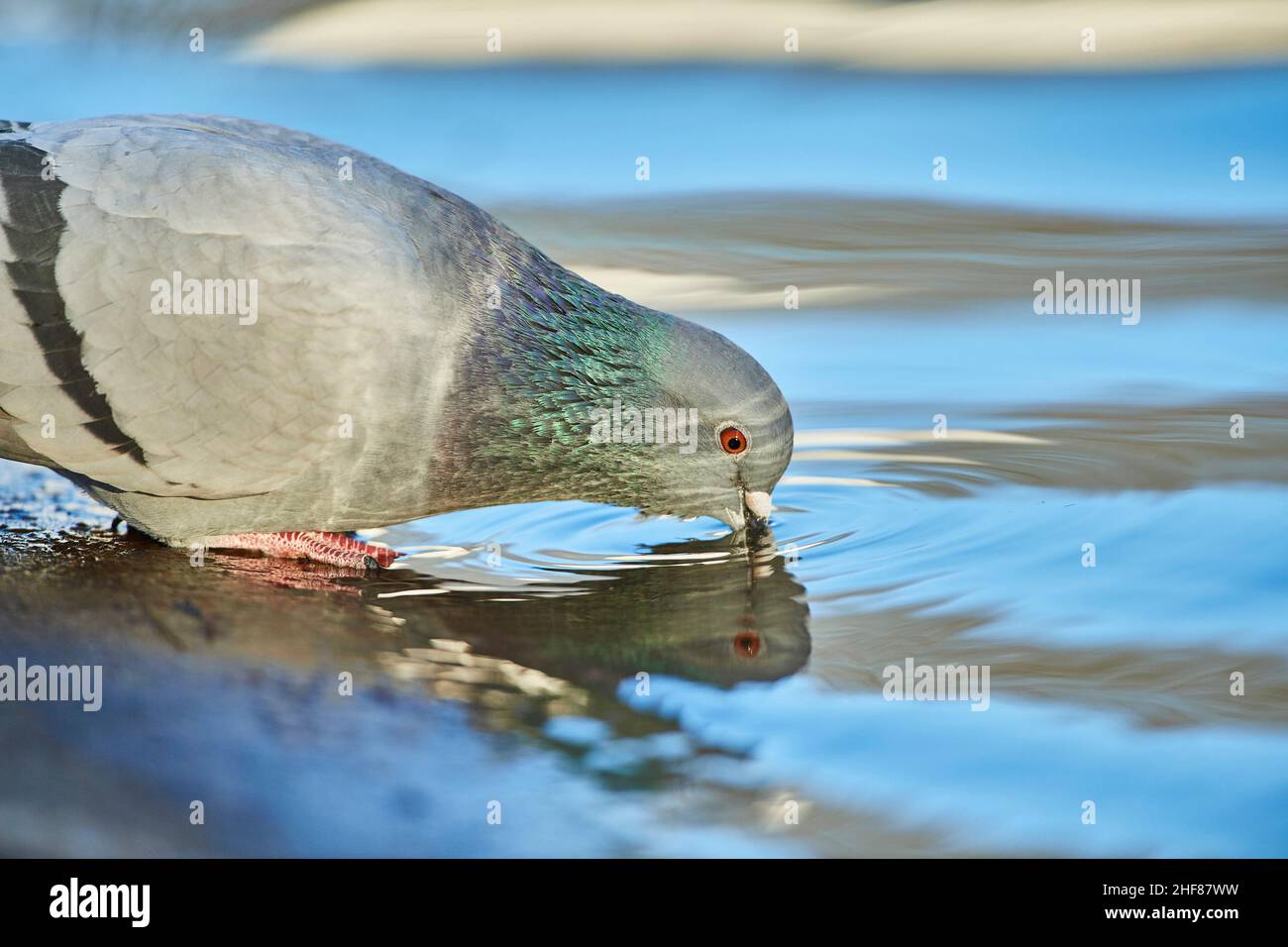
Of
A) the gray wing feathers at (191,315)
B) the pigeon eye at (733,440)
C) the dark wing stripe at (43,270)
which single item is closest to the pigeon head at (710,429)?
the pigeon eye at (733,440)

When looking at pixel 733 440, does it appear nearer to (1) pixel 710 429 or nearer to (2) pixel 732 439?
(2) pixel 732 439

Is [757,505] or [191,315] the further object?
[757,505]

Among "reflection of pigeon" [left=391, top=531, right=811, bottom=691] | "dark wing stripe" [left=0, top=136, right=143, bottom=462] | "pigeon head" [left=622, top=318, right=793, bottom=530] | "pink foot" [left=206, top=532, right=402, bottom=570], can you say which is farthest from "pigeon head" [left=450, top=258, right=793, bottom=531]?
"dark wing stripe" [left=0, top=136, right=143, bottom=462]

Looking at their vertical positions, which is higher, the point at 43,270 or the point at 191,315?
the point at 43,270

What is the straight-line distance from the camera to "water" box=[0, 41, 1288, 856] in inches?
172

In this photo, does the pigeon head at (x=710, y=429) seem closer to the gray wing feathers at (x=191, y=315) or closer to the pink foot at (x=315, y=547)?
the gray wing feathers at (x=191, y=315)

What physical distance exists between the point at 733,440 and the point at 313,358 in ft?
Result: 5.89

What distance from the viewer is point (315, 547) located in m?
6.42

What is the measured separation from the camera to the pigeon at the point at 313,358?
226 inches

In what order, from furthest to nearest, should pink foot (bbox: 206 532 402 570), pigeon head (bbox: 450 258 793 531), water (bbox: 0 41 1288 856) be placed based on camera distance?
pink foot (bbox: 206 532 402 570) < pigeon head (bbox: 450 258 793 531) < water (bbox: 0 41 1288 856)

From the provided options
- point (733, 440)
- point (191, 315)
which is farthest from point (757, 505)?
point (191, 315)

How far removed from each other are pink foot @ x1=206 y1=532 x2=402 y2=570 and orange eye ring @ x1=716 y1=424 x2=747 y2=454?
1.54 meters

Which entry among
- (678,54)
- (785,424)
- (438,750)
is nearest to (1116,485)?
(785,424)

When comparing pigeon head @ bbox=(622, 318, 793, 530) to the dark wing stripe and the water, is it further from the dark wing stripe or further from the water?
the dark wing stripe
